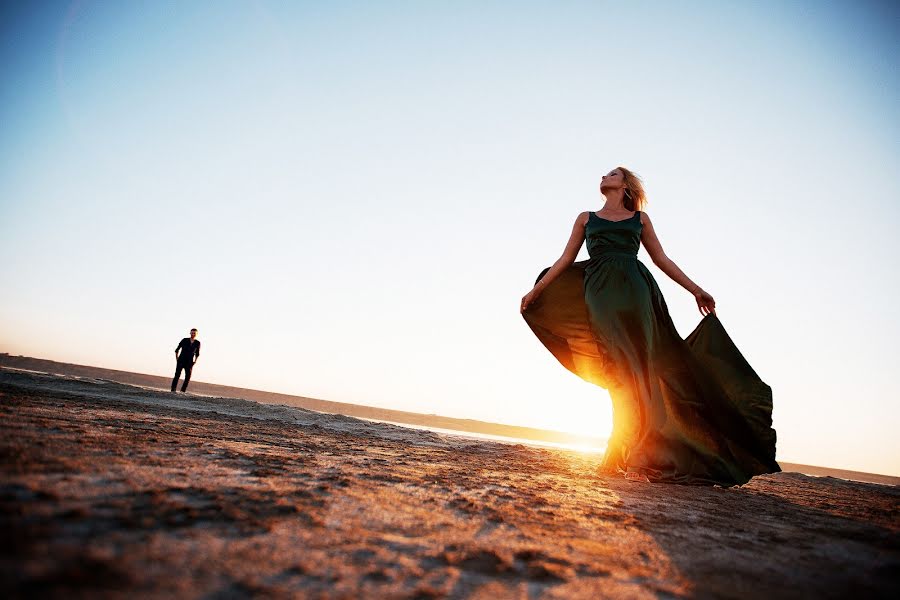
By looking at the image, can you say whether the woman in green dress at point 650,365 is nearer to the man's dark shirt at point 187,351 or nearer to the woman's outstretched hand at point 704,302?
the woman's outstretched hand at point 704,302

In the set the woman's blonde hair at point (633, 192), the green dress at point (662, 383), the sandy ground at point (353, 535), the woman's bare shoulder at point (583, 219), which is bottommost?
the sandy ground at point (353, 535)

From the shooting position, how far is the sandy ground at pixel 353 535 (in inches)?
37.9

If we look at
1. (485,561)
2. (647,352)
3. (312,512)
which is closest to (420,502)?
(312,512)

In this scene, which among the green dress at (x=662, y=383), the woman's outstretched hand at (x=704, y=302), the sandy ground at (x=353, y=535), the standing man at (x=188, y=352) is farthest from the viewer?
the standing man at (x=188, y=352)

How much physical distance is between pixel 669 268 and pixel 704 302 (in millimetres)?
457

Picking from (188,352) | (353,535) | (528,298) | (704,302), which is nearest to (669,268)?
(704,302)

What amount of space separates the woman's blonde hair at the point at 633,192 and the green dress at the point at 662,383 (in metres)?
0.30

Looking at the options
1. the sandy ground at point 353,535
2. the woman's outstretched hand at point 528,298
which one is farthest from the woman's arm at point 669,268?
the sandy ground at point 353,535

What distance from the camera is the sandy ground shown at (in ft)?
3.16

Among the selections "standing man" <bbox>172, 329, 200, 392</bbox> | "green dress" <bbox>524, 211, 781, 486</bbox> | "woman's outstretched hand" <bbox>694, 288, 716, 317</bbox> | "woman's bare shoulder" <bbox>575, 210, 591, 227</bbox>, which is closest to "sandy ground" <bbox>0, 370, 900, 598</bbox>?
"green dress" <bbox>524, 211, 781, 486</bbox>

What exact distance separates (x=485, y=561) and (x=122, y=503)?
3.41 feet

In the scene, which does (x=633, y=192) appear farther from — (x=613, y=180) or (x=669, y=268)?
(x=669, y=268)

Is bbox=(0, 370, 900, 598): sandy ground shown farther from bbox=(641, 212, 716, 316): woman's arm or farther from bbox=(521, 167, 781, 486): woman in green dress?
bbox=(641, 212, 716, 316): woman's arm

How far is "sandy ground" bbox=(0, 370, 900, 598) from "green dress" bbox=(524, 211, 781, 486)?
1.11 metres
